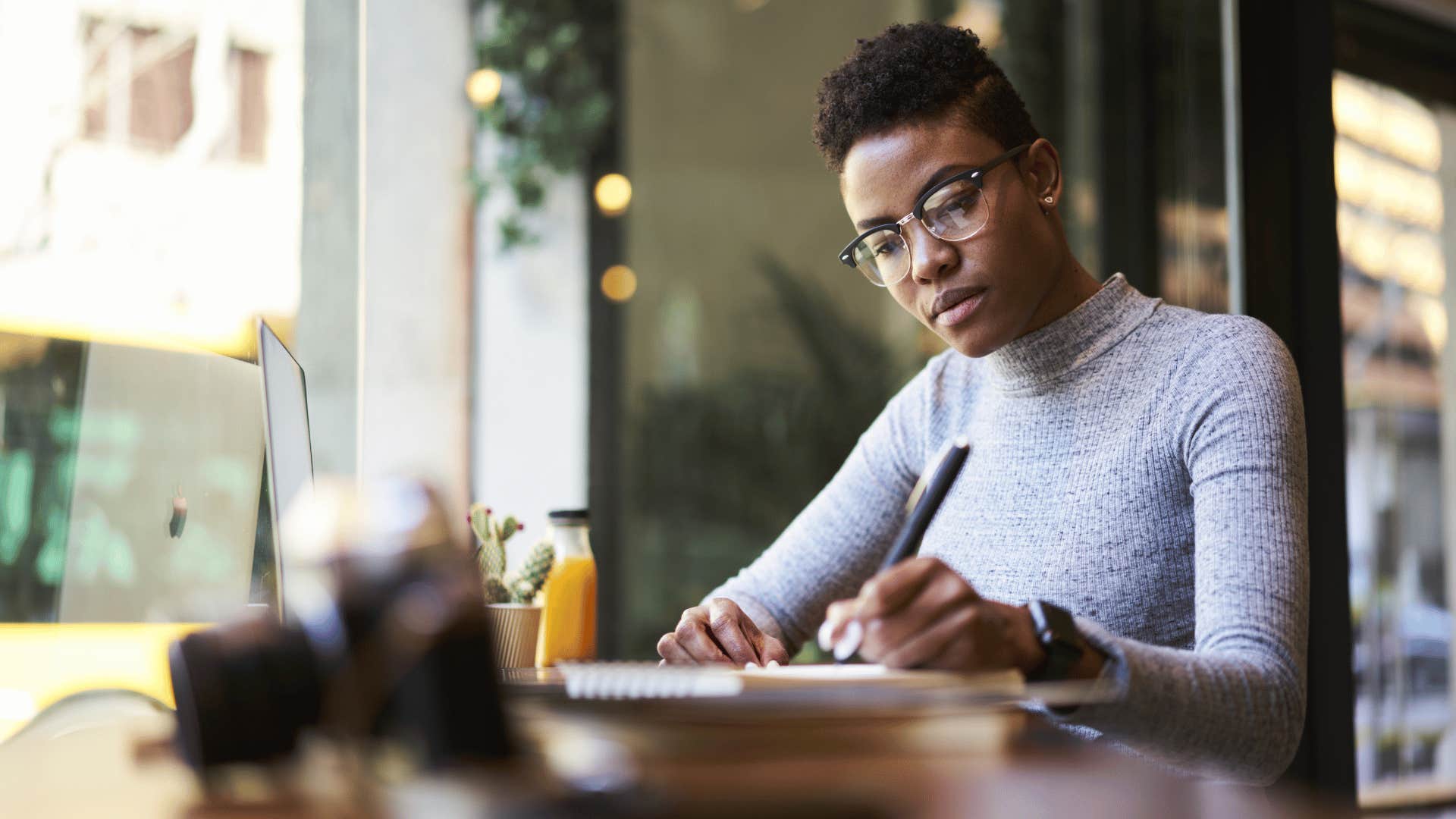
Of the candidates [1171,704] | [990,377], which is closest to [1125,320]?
[990,377]

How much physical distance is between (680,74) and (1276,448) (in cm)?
191

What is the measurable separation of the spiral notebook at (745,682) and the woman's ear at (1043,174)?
66cm

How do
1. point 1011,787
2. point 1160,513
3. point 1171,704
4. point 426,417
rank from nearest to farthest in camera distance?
point 1011,787 < point 1171,704 < point 1160,513 < point 426,417

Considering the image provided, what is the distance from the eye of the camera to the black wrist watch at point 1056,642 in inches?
25.6

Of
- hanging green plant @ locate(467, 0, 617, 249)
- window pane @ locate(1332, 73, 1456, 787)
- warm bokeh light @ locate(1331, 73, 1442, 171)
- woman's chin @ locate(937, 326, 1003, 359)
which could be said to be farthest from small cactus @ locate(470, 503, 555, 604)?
window pane @ locate(1332, 73, 1456, 787)

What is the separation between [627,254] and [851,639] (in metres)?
1.93

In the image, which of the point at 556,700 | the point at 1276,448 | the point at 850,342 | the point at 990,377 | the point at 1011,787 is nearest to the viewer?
the point at 1011,787

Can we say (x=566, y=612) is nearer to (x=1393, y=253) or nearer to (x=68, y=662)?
(x=68, y=662)

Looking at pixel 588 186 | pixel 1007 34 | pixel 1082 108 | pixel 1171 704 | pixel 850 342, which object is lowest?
pixel 1171 704

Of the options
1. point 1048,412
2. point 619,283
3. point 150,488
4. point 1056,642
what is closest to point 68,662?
point 150,488

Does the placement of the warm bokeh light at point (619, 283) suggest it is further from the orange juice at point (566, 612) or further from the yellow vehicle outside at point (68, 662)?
the orange juice at point (566, 612)

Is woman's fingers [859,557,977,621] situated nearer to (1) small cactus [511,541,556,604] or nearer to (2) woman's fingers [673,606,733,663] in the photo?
(2) woman's fingers [673,606,733,663]

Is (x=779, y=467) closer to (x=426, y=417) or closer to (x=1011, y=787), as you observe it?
(x=426, y=417)

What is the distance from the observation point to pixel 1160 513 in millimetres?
1030
